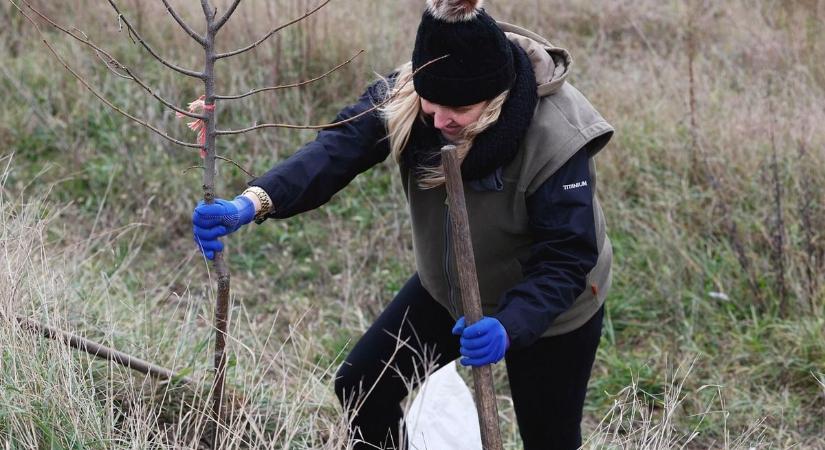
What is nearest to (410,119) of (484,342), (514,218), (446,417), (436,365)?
(514,218)

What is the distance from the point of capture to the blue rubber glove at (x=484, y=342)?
2.21 metres

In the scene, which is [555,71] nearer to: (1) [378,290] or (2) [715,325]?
(2) [715,325]

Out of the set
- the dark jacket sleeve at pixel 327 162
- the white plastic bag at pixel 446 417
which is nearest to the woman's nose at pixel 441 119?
the dark jacket sleeve at pixel 327 162

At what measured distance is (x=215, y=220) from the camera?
2.26m

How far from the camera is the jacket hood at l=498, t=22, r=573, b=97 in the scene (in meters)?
2.44

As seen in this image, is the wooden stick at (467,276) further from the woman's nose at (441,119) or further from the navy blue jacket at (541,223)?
the woman's nose at (441,119)

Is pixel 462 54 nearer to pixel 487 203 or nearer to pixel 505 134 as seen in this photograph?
pixel 505 134

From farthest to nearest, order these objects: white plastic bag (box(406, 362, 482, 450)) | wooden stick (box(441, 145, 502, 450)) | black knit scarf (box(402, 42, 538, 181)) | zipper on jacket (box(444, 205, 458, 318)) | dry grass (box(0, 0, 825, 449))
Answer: white plastic bag (box(406, 362, 482, 450)), dry grass (box(0, 0, 825, 449)), zipper on jacket (box(444, 205, 458, 318)), black knit scarf (box(402, 42, 538, 181)), wooden stick (box(441, 145, 502, 450))

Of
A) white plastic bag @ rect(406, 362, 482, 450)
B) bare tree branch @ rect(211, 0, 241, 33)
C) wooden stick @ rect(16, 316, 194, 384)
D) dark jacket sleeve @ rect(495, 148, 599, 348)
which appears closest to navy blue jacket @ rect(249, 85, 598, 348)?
dark jacket sleeve @ rect(495, 148, 599, 348)

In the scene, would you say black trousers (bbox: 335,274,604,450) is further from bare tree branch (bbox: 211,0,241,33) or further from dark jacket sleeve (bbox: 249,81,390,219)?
bare tree branch (bbox: 211,0,241,33)

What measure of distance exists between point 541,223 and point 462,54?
1.54 ft

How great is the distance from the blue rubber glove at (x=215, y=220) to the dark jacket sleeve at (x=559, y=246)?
68 cm

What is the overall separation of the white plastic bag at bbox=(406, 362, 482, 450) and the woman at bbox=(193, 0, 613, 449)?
0.57 meters

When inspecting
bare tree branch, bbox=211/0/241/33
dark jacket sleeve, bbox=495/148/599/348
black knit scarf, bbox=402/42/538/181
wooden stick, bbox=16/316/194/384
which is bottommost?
wooden stick, bbox=16/316/194/384
